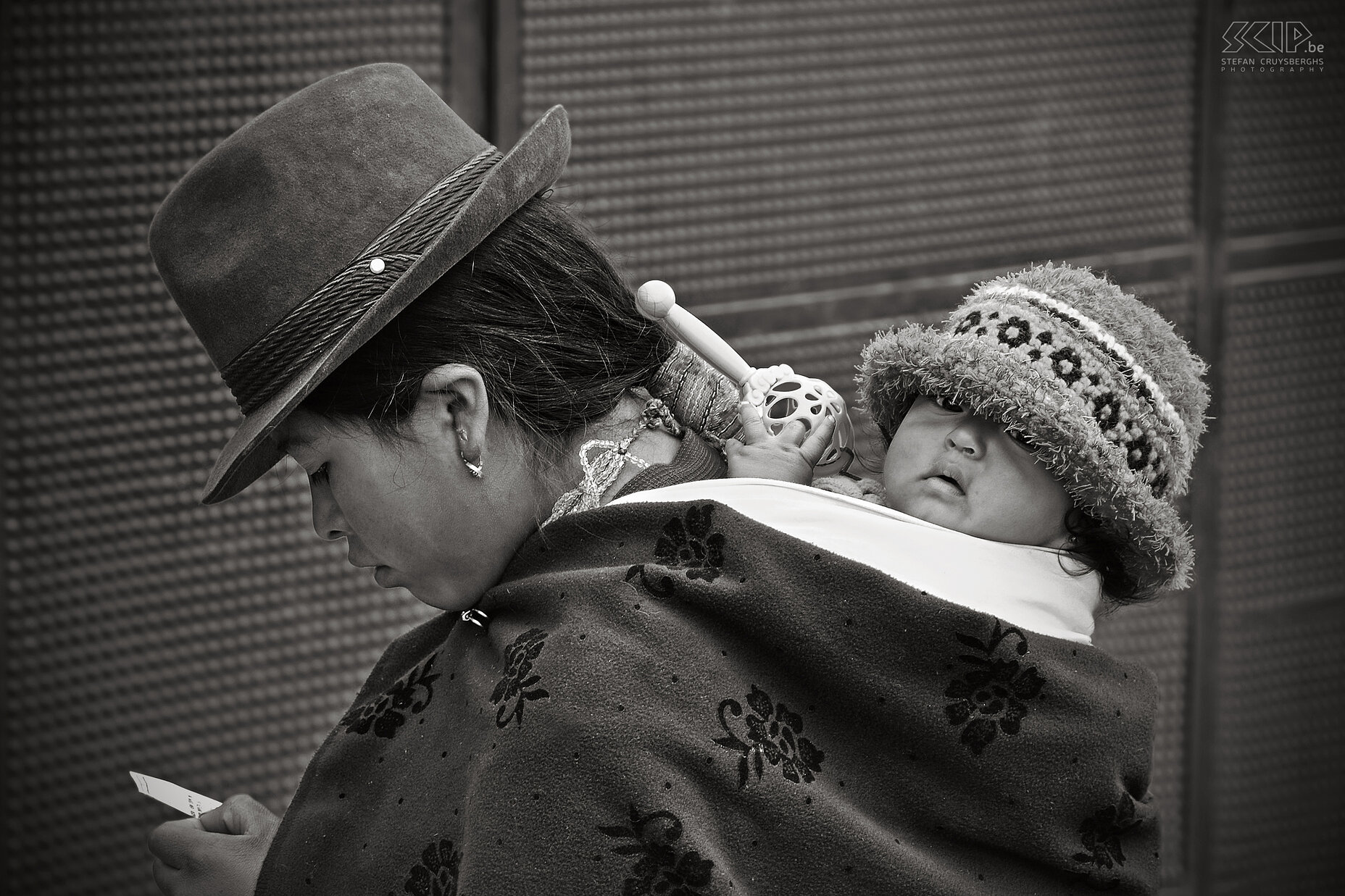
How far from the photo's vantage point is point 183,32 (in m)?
2.23

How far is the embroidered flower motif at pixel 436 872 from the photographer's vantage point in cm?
124

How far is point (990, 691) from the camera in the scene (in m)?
1.27

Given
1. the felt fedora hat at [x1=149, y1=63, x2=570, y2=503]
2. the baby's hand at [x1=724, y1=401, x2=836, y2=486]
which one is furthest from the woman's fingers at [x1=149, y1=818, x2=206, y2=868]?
the baby's hand at [x1=724, y1=401, x2=836, y2=486]

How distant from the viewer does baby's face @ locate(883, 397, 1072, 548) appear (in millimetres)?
1346

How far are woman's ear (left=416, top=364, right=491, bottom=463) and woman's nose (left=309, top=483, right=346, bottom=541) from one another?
0.53 feet

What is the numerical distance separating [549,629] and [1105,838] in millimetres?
600

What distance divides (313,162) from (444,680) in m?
0.54

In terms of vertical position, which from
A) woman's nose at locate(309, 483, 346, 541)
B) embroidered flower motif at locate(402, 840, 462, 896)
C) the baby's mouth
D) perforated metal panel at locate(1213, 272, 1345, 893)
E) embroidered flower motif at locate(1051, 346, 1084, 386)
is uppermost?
embroidered flower motif at locate(1051, 346, 1084, 386)

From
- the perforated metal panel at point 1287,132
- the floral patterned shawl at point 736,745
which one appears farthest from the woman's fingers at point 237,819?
the perforated metal panel at point 1287,132

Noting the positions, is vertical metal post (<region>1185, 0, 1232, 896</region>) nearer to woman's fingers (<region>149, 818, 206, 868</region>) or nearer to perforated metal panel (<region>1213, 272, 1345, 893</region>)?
perforated metal panel (<region>1213, 272, 1345, 893</region>)

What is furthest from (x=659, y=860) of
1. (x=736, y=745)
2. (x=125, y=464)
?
(x=125, y=464)

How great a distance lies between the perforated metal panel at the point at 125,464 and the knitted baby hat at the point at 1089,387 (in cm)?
144

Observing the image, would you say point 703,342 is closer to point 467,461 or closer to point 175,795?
point 467,461

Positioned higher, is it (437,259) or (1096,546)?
(437,259)
